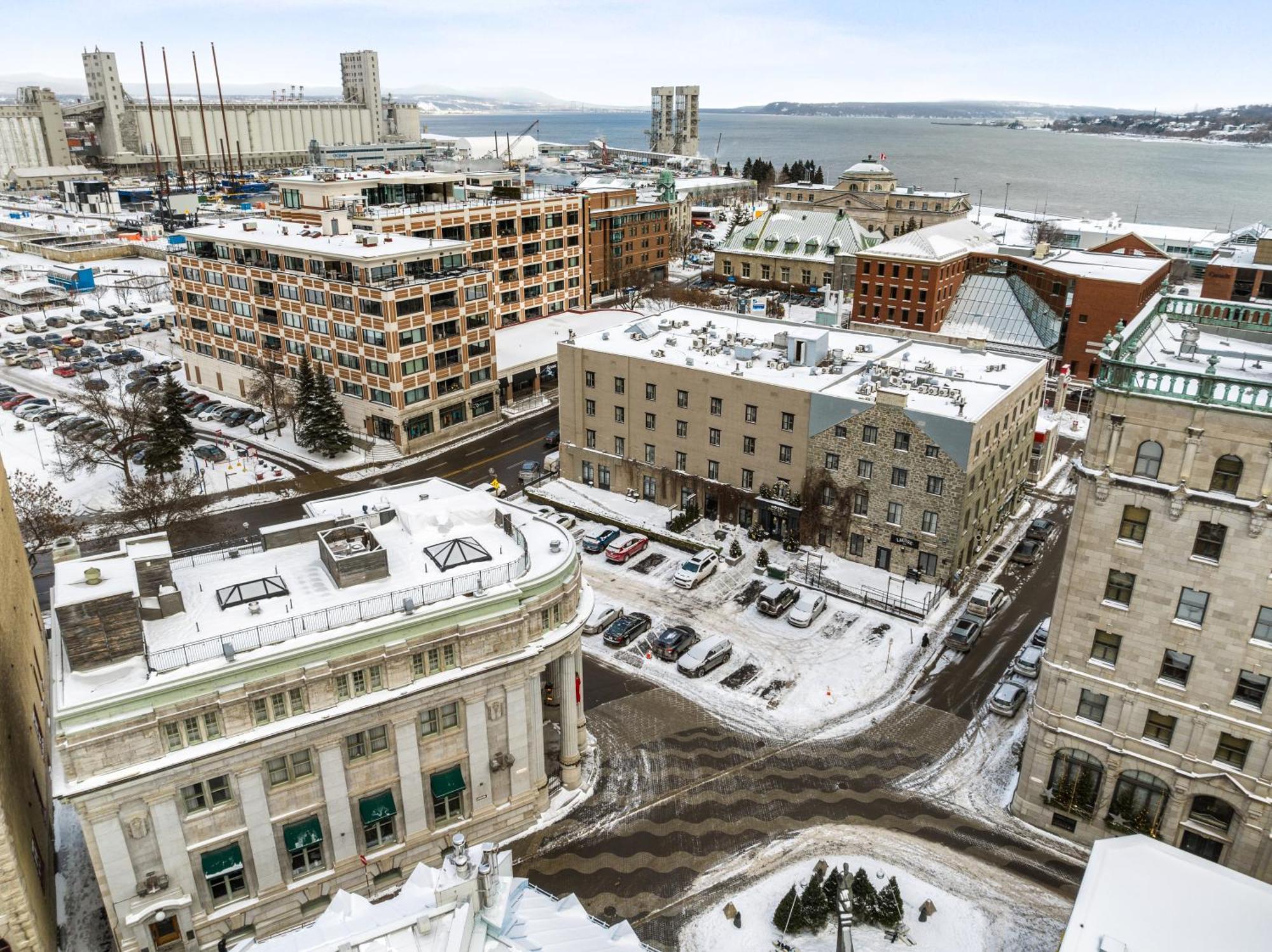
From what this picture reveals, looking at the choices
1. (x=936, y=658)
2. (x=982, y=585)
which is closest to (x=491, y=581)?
(x=936, y=658)

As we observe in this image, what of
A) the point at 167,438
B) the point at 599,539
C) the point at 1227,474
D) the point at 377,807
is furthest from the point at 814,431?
the point at 167,438

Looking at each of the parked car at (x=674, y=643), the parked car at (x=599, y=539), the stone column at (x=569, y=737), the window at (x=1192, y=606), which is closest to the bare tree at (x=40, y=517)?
the parked car at (x=599, y=539)

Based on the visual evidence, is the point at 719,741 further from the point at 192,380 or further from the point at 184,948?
the point at 192,380

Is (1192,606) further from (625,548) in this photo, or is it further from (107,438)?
(107,438)

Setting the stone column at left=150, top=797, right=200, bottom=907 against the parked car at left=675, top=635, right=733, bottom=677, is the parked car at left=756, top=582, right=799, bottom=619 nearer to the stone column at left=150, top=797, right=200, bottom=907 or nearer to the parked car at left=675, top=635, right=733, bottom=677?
the parked car at left=675, top=635, right=733, bottom=677

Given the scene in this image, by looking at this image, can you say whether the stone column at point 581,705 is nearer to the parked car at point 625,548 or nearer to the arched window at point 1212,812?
the parked car at point 625,548
